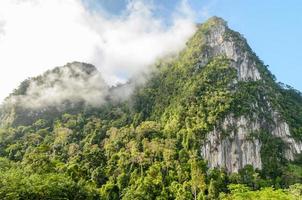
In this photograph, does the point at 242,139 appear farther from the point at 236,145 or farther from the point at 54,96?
the point at 54,96

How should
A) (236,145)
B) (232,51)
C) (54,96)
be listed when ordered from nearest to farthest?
(236,145) < (232,51) < (54,96)

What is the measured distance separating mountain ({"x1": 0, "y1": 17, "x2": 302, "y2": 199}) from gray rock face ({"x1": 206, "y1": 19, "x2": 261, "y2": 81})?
37 cm

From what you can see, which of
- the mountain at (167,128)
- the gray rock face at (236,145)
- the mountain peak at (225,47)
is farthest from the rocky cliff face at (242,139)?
the mountain peak at (225,47)

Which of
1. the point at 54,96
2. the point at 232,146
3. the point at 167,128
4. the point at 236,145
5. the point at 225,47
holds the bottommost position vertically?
the point at 232,146

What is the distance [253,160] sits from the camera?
107 metres

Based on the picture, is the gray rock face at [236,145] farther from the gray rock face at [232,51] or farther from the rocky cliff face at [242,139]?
the gray rock face at [232,51]

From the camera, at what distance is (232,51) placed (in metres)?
142

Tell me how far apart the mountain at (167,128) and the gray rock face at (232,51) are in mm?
374

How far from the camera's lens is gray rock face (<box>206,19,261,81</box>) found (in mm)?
135375

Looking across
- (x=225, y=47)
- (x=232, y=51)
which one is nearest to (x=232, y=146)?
(x=232, y=51)

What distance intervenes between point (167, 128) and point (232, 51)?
41818mm

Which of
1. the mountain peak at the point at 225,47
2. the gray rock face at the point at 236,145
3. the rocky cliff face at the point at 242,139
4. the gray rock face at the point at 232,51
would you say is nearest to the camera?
the gray rock face at the point at 236,145

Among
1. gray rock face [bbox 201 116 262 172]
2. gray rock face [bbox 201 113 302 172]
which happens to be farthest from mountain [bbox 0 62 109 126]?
gray rock face [bbox 201 113 302 172]

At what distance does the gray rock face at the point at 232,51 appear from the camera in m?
135
